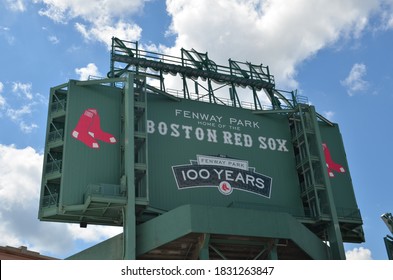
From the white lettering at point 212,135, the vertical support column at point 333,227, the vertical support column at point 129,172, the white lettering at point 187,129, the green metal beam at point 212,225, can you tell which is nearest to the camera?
the green metal beam at point 212,225

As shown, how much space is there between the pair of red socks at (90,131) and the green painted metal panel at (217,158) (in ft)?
13.3

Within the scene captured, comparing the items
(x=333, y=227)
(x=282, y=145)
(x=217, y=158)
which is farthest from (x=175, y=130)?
(x=333, y=227)

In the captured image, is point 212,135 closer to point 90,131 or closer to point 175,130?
point 175,130

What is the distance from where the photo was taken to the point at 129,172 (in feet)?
127

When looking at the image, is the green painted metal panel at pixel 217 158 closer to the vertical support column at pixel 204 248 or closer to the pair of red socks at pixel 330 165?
the pair of red socks at pixel 330 165

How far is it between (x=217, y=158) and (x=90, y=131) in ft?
37.9

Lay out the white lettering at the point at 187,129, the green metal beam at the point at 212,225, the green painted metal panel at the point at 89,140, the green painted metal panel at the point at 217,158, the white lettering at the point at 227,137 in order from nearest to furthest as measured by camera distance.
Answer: the green metal beam at the point at 212,225, the green painted metal panel at the point at 89,140, the green painted metal panel at the point at 217,158, the white lettering at the point at 187,129, the white lettering at the point at 227,137

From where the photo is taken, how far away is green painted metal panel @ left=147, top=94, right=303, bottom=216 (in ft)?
141

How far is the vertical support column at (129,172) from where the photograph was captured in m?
35.9

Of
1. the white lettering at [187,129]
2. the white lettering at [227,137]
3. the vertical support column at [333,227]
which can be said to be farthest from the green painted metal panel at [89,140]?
the vertical support column at [333,227]

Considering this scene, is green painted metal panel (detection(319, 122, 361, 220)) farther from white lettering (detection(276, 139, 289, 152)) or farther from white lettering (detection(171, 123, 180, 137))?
white lettering (detection(171, 123, 180, 137))

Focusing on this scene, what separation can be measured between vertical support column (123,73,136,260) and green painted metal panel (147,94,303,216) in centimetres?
340

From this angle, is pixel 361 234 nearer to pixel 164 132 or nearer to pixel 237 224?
pixel 237 224

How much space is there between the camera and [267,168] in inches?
1865
